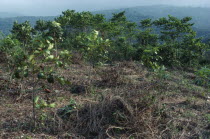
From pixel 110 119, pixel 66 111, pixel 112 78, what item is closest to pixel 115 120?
pixel 110 119

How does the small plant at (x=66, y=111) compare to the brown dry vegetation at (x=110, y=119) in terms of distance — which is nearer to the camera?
the brown dry vegetation at (x=110, y=119)

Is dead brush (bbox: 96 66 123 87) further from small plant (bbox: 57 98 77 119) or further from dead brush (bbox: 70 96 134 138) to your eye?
small plant (bbox: 57 98 77 119)

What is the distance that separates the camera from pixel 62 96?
5.23m

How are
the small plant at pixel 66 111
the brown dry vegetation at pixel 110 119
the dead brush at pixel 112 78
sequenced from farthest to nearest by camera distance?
the dead brush at pixel 112 78 → the small plant at pixel 66 111 → the brown dry vegetation at pixel 110 119

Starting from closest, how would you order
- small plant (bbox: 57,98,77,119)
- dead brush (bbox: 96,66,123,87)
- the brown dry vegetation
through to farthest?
1. the brown dry vegetation
2. small plant (bbox: 57,98,77,119)
3. dead brush (bbox: 96,66,123,87)

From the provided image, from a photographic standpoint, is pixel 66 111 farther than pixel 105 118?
Yes

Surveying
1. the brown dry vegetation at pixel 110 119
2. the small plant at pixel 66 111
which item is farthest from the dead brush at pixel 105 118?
the small plant at pixel 66 111

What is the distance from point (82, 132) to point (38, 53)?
1532 mm

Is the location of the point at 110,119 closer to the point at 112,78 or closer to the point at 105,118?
the point at 105,118

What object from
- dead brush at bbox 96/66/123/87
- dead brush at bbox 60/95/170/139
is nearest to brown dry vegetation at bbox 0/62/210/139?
dead brush at bbox 60/95/170/139

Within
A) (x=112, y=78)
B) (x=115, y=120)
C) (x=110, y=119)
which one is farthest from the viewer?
(x=112, y=78)

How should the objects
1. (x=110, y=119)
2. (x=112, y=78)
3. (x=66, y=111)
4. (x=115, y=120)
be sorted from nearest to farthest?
(x=115, y=120) < (x=110, y=119) < (x=66, y=111) < (x=112, y=78)

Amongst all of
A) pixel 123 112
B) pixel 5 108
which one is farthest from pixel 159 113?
pixel 5 108

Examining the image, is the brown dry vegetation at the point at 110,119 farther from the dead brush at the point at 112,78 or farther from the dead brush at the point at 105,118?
the dead brush at the point at 112,78
